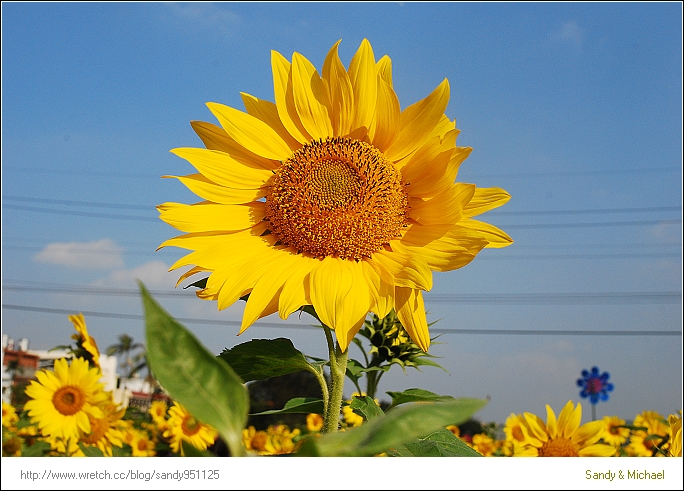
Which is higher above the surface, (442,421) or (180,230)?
(180,230)

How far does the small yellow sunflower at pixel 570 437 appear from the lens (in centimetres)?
201

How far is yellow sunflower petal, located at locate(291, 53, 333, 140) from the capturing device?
996mm

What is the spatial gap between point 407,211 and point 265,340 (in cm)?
29

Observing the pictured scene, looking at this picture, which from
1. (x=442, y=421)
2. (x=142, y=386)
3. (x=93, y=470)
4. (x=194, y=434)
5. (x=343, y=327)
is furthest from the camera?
(x=142, y=386)

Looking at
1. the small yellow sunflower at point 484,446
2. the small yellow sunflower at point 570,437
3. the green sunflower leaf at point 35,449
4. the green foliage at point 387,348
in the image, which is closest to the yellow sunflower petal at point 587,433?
the small yellow sunflower at point 570,437

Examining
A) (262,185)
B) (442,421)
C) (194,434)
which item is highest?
(262,185)

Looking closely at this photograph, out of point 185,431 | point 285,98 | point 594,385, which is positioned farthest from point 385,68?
point 594,385

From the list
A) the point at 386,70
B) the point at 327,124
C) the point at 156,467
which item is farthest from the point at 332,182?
the point at 156,467

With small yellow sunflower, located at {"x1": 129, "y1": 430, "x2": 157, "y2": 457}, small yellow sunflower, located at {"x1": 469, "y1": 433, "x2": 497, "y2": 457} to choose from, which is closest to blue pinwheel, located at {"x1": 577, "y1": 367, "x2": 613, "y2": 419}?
small yellow sunflower, located at {"x1": 469, "y1": 433, "x2": 497, "y2": 457}

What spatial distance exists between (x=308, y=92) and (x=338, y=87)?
0.05 m

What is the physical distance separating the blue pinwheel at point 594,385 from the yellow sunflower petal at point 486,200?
772 cm

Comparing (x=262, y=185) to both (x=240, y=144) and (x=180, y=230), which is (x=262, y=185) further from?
(x=180, y=230)

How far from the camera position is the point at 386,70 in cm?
101

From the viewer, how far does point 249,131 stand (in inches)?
39.0
